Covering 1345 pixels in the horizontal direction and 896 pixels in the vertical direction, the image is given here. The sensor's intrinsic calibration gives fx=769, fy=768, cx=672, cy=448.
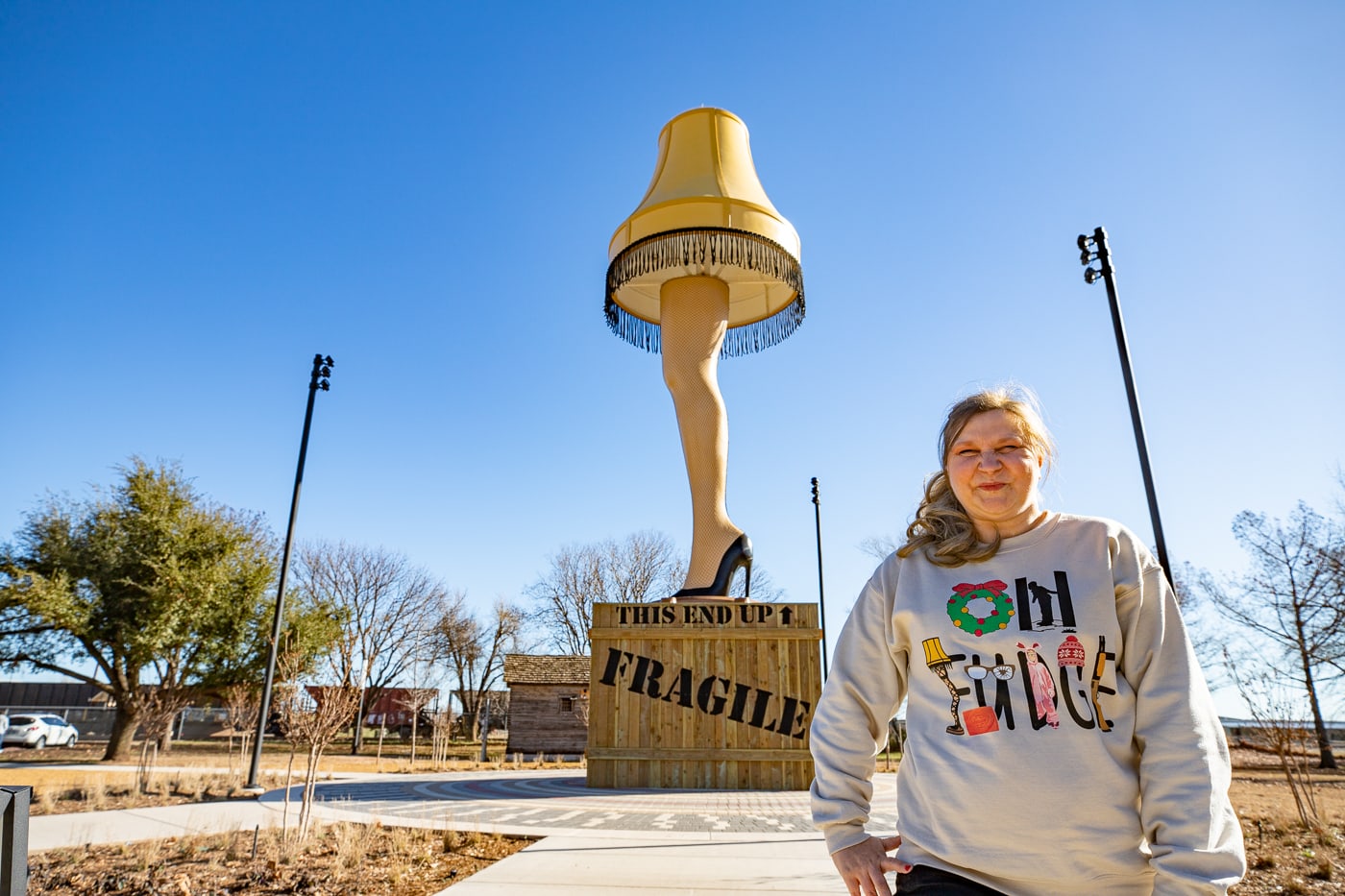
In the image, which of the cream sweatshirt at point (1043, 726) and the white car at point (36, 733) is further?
the white car at point (36, 733)

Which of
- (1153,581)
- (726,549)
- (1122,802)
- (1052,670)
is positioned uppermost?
(726,549)

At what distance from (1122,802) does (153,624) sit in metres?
22.3

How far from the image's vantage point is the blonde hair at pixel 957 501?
1535 mm

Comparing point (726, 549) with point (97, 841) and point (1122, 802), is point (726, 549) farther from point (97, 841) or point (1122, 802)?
point (1122, 802)

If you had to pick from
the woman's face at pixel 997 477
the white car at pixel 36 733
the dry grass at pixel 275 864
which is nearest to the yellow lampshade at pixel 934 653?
the woman's face at pixel 997 477

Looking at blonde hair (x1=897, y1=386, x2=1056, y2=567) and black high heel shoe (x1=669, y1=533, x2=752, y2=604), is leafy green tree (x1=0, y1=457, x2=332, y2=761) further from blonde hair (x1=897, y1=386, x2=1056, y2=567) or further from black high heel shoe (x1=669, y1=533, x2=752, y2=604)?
blonde hair (x1=897, y1=386, x2=1056, y2=567)

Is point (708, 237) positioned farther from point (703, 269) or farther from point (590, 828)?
point (590, 828)

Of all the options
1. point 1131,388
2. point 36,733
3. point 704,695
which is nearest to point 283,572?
point 704,695

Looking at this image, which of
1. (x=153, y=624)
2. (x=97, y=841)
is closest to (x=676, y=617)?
(x=97, y=841)

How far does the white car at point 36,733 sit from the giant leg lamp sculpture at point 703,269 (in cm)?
2308

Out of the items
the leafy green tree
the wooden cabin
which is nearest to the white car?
the leafy green tree

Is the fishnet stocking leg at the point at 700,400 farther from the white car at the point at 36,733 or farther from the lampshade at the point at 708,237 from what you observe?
the white car at the point at 36,733

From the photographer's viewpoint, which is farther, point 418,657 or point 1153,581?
point 418,657

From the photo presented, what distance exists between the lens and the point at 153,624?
18.8 metres
